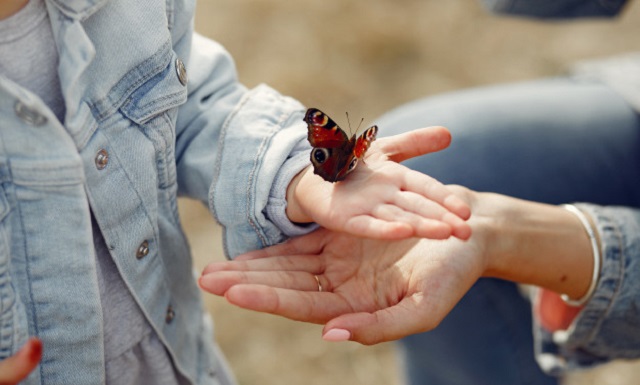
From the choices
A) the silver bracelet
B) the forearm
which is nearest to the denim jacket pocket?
the forearm

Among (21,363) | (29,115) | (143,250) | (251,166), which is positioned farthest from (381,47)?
(21,363)

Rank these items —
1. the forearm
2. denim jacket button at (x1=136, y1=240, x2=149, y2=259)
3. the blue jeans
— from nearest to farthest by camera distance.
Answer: denim jacket button at (x1=136, y1=240, x2=149, y2=259)
the forearm
the blue jeans

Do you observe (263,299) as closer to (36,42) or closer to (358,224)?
(358,224)

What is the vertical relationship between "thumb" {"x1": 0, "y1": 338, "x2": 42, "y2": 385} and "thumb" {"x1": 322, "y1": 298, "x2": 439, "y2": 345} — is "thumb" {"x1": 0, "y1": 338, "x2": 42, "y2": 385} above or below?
above

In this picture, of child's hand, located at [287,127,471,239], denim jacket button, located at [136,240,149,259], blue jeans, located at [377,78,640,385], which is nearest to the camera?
child's hand, located at [287,127,471,239]

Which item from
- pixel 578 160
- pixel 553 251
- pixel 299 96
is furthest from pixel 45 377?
pixel 299 96

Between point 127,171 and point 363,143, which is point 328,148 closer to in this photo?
point 363,143

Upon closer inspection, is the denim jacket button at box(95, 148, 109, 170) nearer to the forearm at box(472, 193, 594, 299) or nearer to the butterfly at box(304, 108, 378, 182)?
the butterfly at box(304, 108, 378, 182)
